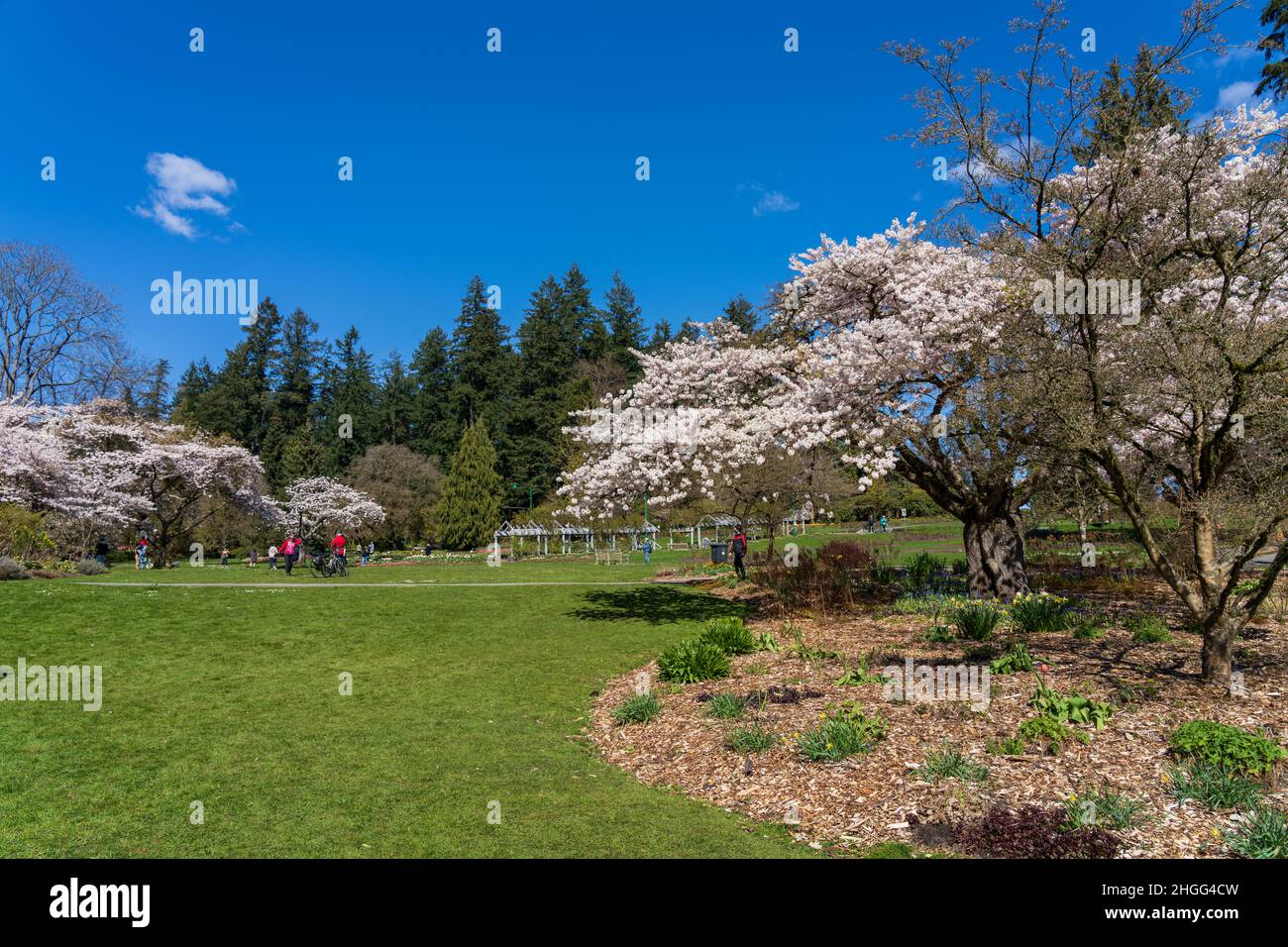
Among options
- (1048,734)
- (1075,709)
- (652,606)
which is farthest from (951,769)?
(652,606)

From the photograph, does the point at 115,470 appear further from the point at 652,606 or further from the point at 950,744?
the point at 950,744

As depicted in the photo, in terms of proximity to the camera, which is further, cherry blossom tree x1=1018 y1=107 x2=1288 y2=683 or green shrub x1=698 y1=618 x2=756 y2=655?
green shrub x1=698 y1=618 x2=756 y2=655

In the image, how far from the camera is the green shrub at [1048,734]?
6.23 m

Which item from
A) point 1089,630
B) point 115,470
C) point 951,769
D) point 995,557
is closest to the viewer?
point 951,769

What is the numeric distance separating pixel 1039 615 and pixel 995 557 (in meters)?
3.82

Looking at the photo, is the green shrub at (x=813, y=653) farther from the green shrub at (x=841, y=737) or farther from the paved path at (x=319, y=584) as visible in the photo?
the paved path at (x=319, y=584)

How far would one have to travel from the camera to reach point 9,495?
26.5 m

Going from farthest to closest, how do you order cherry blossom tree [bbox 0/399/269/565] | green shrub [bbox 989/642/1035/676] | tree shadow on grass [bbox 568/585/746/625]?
1. cherry blossom tree [bbox 0/399/269/565]
2. tree shadow on grass [bbox 568/585/746/625]
3. green shrub [bbox 989/642/1035/676]

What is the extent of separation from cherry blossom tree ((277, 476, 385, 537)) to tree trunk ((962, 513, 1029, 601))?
114 feet

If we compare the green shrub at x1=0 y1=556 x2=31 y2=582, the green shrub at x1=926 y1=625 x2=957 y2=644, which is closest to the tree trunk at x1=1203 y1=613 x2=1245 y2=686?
the green shrub at x1=926 y1=625 x2=957 y2=644

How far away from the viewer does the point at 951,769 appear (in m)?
6.03

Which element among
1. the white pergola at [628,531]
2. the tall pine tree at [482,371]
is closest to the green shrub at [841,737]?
the white pergola at [628,531]

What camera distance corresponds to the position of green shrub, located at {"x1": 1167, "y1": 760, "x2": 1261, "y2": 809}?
16.6 feet

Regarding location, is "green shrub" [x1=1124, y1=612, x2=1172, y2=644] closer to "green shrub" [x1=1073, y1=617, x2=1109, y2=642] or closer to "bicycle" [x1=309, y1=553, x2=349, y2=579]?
"green shrub" [x1=1073, y1=617, x2=1109, y2=642]
